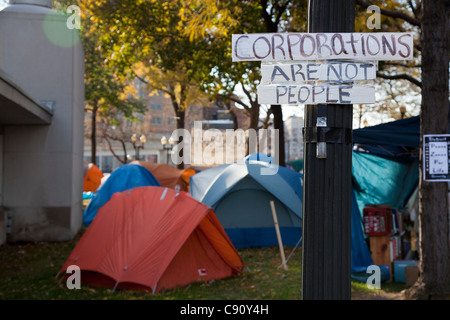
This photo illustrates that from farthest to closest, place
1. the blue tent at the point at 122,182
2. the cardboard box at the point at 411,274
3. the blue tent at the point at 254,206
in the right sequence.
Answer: the blue tent at the point at 122,182 → the blue tent at the point at 254,206 → the cardboard box at the point at 411,274

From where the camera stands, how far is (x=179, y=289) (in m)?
7.35

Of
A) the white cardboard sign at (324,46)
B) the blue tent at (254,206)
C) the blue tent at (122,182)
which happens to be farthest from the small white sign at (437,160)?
the blue tent at (122,182)

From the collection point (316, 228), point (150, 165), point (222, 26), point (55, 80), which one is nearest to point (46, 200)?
point (55, 80)

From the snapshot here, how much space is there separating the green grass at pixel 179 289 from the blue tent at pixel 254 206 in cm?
130

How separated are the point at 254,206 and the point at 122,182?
699cm

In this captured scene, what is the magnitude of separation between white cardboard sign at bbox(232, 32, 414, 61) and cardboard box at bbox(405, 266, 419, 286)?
5889 mm

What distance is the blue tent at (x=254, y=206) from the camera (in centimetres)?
1137

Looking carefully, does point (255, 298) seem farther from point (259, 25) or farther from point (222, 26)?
point (259, 25)

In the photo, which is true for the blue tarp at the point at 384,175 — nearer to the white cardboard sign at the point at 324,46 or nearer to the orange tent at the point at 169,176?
the white cardboard sign at the point at 324,46

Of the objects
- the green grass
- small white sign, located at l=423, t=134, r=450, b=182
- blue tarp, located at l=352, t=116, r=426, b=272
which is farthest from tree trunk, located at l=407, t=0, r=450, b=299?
blue tarp, located at l=352, t=116, r=426, b=272

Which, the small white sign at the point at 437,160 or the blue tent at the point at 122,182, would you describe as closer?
the small white sign at the point at 437,160

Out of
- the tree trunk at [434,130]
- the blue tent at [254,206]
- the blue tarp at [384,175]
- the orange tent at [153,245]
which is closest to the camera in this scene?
the tree trunk at [434,130]

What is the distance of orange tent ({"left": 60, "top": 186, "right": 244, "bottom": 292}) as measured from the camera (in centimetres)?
730
